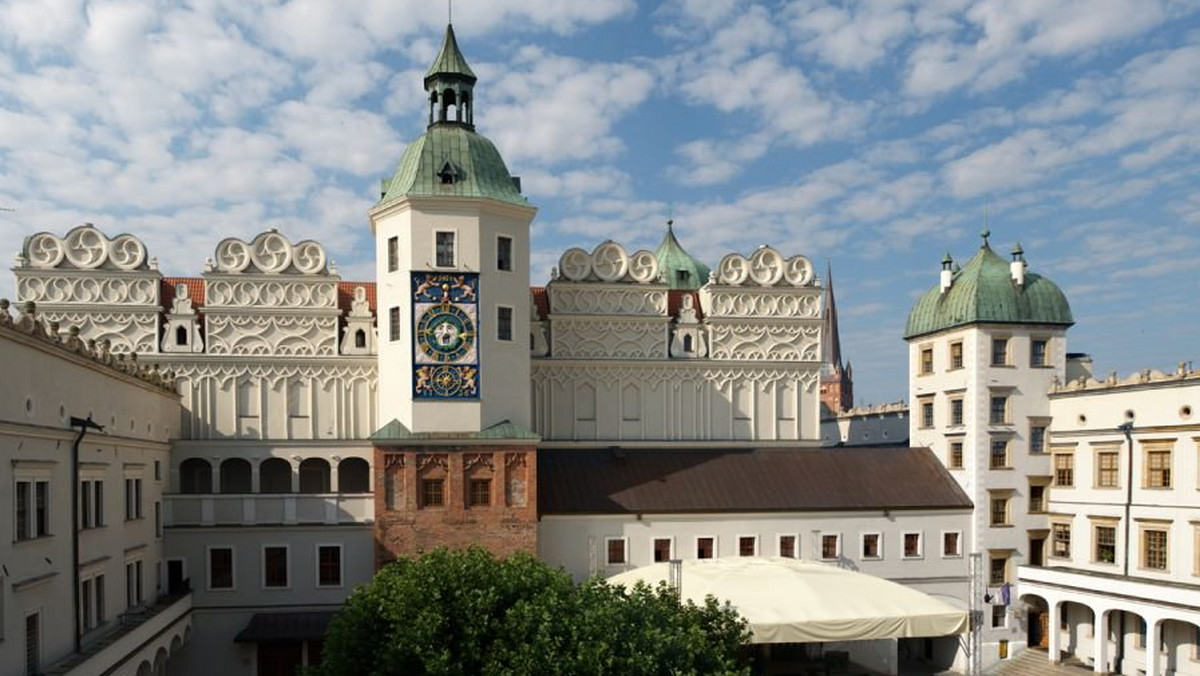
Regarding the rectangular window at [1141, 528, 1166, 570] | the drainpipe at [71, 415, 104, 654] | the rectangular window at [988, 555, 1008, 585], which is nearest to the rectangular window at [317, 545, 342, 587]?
the drainpipe at [71, 415, 104, 654]

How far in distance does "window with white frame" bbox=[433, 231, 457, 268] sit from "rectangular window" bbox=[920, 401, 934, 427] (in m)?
23.9

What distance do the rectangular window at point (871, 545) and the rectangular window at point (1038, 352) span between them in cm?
1082

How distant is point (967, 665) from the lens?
121 feet

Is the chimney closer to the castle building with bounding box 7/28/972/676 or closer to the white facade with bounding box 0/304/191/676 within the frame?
the castle building with bounding box 7/28/972/676

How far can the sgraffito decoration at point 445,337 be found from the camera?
33375 millimetres

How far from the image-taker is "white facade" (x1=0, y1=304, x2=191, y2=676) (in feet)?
62.4

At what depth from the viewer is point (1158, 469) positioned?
33.9 metres

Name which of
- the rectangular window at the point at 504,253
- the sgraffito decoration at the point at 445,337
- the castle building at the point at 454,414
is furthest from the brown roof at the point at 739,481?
the rectangular window at the point at 504,253

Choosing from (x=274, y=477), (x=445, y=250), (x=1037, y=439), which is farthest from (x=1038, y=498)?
(x=274, y=477)

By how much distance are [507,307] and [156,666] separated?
57.4 feet

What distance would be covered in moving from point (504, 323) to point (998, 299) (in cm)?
2240

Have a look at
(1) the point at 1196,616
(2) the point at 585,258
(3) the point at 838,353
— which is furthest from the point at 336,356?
(3) the point at 838,353

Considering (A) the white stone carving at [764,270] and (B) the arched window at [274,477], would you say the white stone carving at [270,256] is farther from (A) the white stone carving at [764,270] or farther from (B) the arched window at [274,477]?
(A) the white stone carving at [764,270]

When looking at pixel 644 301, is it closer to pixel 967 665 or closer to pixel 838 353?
pixel 967 665
